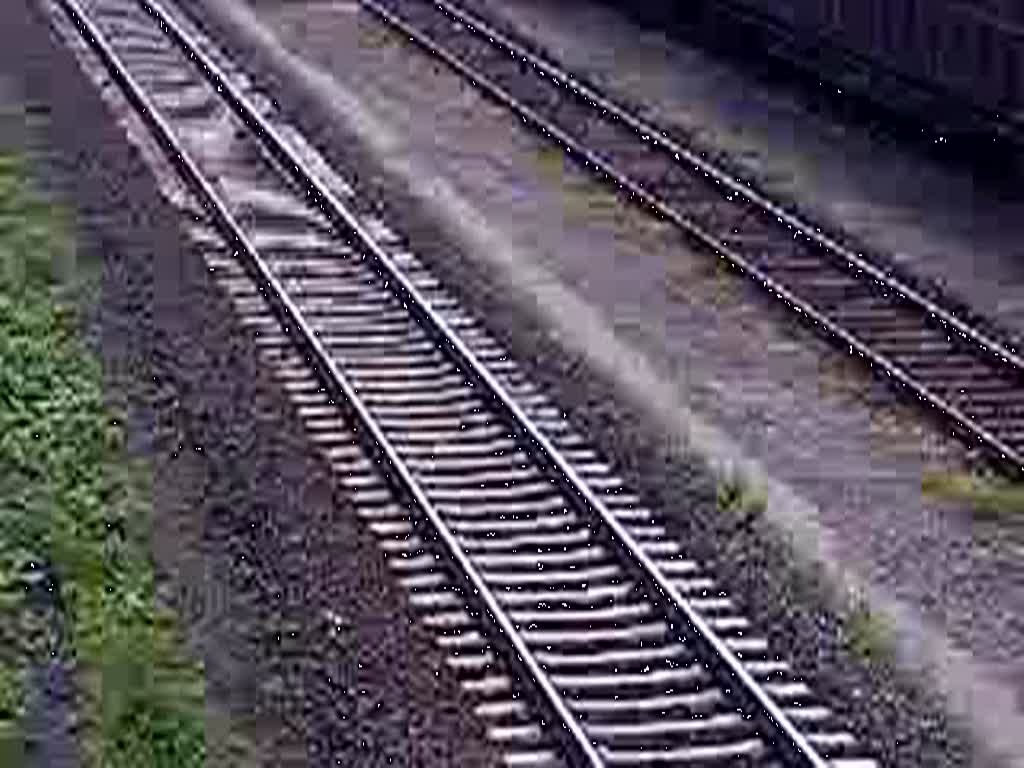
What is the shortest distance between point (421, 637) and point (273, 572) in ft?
4.35

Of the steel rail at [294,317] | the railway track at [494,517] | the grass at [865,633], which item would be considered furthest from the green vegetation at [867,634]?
the steel rail at [294,317]

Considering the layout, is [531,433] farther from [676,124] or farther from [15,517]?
[676,124]

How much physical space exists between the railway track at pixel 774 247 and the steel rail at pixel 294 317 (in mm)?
3883

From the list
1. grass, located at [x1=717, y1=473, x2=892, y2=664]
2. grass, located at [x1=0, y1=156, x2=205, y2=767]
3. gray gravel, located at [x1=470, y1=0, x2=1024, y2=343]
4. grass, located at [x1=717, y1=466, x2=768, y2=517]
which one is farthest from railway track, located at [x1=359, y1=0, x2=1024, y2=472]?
grass, located at [x1=0, y1=156, x2=205, y2=767]

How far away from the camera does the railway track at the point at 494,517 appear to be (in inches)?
518

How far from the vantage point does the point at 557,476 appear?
16703mm

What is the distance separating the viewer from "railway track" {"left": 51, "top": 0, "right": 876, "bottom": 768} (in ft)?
43.2

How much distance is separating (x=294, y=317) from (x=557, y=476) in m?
4.20

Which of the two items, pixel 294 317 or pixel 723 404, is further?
pixel 294 317

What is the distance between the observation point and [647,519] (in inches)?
637

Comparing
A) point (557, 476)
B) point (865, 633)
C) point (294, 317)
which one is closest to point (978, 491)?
point (865, 633)

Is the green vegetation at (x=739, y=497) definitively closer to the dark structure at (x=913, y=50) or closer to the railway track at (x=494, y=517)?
the railway track at (x=494, y=517)

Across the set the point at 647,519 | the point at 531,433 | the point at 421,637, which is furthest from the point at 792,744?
the point at 531,433

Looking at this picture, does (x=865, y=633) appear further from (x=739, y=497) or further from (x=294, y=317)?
(x=294, y=317)
